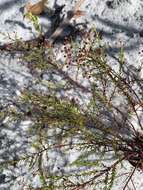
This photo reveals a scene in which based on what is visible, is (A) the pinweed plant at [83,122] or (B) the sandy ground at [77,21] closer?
(A) the pinweed plant at [83,122]

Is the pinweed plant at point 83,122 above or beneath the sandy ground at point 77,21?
beneath

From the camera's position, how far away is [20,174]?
2543 millimetres

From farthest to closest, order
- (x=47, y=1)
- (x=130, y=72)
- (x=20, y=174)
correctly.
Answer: (x=47, y=1)
(x=130, y=72)
(x=20, y=174)

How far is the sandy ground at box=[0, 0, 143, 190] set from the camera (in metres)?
2.63

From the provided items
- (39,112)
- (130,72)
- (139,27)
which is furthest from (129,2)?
(39,112)

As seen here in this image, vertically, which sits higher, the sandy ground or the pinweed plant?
the sandy ground

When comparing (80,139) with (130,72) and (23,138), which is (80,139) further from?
(130,72)

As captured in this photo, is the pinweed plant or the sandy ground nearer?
the pinweed plant

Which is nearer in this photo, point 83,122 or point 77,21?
point 83,122

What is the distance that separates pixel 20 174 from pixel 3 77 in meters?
0.61

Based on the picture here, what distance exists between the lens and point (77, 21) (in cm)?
289

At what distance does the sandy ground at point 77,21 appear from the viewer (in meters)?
2.63

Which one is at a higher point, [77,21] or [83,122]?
[77,21]

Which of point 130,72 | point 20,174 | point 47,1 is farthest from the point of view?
point 47,1
